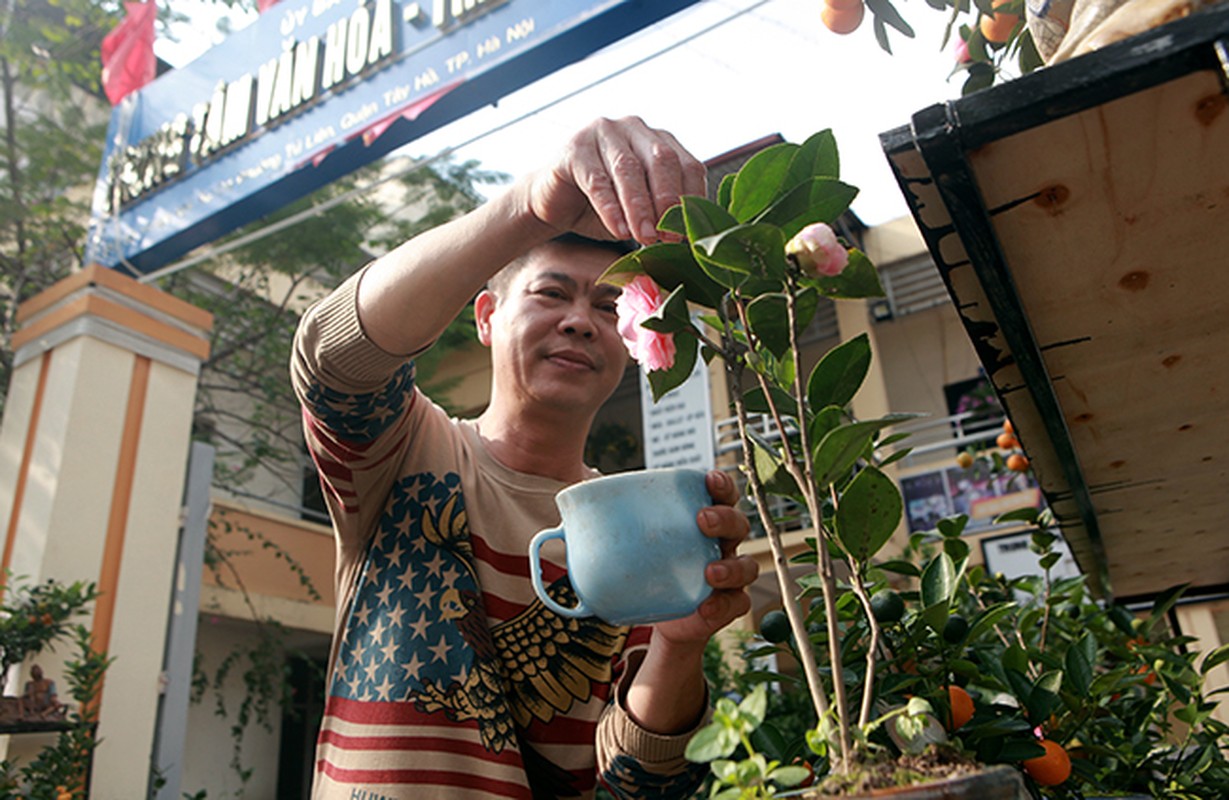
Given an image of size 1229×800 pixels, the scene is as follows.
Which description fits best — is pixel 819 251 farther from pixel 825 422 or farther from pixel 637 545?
pixel 637 545

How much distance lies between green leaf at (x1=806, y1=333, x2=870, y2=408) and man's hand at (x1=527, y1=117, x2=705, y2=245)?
0.80 ft

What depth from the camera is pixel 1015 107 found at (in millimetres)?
672

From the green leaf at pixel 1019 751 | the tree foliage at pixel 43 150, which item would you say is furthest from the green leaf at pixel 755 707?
the tree foliage at pixel 43 150

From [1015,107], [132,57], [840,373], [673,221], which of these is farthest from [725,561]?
[132,57]

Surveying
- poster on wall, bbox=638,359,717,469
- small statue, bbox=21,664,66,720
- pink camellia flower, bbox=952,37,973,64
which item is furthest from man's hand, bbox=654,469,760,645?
poster on wall, bbox=638,359,717,469

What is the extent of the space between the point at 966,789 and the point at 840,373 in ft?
1.18

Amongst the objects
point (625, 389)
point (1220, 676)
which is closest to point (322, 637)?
point (625, 389)

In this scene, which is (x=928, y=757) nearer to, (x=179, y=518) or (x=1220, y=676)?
(x=1220, y=676)

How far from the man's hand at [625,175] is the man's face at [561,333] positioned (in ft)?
1.43

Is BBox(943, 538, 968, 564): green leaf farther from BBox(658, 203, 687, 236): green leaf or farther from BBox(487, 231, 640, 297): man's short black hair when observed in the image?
BBox(658, 203, 687, 236): green leaf

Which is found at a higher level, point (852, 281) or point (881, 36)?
point (881, 36)

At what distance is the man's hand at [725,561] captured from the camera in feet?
2.76

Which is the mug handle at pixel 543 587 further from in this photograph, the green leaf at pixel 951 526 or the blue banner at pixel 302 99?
the blue banner at pixel 302 99

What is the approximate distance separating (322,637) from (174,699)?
16.1ft
